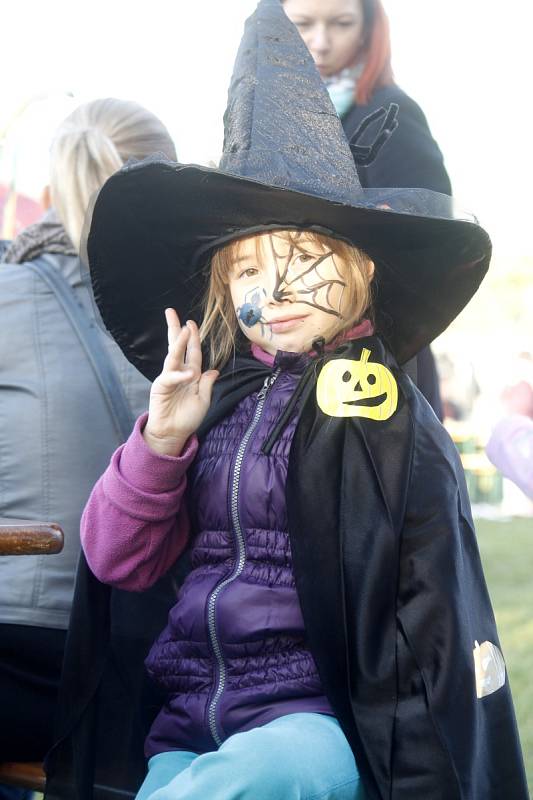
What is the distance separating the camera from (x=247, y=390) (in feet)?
6.77

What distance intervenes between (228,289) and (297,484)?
47cm

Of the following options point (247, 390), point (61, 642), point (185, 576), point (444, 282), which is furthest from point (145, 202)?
point (61, 642)

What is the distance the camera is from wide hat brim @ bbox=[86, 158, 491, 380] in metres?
1.91

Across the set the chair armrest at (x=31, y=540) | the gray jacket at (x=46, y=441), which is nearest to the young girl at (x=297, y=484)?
the gray jacket at (x=46, y=441)

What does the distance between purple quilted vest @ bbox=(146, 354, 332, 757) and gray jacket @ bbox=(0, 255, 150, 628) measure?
15.0 inches

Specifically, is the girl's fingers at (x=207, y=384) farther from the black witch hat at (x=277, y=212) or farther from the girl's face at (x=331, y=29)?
the girl's face at (x=331, y=29)

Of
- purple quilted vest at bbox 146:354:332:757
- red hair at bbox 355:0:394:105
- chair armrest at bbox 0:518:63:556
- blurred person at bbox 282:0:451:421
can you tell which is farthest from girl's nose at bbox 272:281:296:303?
red hair at bbox 355:0:394:105

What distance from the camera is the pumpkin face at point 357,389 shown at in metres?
1.86

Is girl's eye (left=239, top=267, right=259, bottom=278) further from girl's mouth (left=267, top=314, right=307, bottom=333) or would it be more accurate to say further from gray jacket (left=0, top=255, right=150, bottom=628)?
gray jacket (left=0, top=255, right=150, bottom=628)

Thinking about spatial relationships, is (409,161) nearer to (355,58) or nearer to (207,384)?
(355,58)

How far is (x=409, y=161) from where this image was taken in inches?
106

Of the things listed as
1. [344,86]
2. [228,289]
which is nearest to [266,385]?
[228,289]

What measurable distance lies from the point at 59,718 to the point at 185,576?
1.14 ft

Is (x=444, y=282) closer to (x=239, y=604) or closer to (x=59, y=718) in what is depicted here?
(x=239, y=604)
